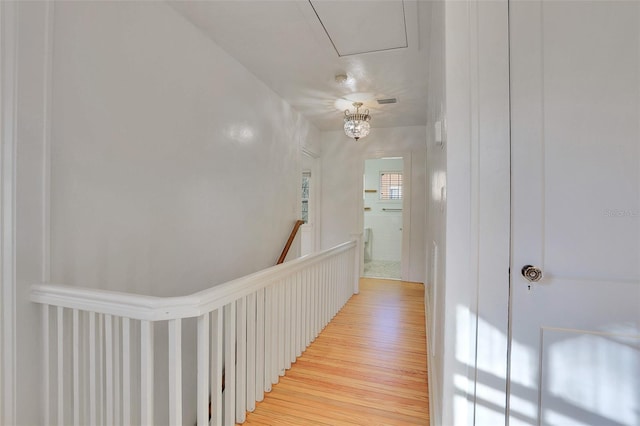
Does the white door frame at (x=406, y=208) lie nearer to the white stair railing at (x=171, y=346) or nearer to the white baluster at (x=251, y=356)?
the white stair railing at (x=171, y=346)

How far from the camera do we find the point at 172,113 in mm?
1987

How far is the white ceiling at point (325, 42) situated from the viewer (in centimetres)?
198

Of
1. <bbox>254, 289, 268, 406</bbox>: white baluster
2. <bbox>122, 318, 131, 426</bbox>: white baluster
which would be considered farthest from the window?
<bbox>122, 318, 131, 426</bbox>: white baluster

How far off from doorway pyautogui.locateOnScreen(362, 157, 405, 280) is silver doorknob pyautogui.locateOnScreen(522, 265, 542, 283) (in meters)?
5.59

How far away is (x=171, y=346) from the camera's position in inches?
43.2

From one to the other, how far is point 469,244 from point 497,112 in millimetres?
476

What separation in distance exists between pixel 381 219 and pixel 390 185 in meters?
0.78

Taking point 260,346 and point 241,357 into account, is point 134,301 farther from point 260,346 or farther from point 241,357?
point 260,346

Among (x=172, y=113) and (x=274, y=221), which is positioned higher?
(x=172, y=113)

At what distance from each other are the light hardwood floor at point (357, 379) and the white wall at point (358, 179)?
176 centimetres

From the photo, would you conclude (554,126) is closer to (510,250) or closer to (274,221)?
(510,250)

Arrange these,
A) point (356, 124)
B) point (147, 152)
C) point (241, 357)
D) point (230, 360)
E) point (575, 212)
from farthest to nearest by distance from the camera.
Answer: point (356, 124) < point (147, 152) < point (241, 357) < point (230, 360) < point (575, 212)

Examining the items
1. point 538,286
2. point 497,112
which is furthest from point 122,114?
point 538,286

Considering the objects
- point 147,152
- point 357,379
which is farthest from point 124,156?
point 357,379
